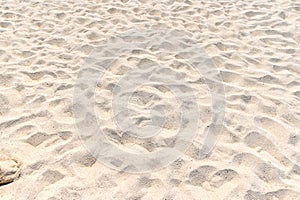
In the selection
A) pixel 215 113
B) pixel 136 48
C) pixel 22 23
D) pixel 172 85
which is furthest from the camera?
pixel 22 23

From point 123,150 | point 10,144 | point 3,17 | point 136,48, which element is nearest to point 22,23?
point 3,17

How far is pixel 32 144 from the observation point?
2744mm

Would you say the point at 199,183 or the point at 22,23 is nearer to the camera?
the point at 199,183

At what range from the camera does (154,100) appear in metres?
3.30

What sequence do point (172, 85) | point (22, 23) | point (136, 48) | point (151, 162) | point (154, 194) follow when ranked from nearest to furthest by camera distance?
point (154, 194) < point (151, 162) < point (172, 85) < point (136, 48) < point (22, 23)

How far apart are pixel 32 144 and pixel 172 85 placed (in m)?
1.55

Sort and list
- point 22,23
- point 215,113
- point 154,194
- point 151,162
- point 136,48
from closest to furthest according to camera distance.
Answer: point 154,194, point 151,162, point 215,113, point 136,48, point 22,23

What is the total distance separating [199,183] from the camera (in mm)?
2447

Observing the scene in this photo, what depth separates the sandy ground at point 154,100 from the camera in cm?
242

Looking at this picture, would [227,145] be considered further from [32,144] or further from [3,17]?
[3,17]

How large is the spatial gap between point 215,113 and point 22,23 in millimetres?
3213

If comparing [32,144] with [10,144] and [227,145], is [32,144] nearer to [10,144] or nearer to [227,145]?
[10,144]

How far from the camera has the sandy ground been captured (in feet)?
7.95

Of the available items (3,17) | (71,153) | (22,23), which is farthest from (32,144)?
(3,17)
